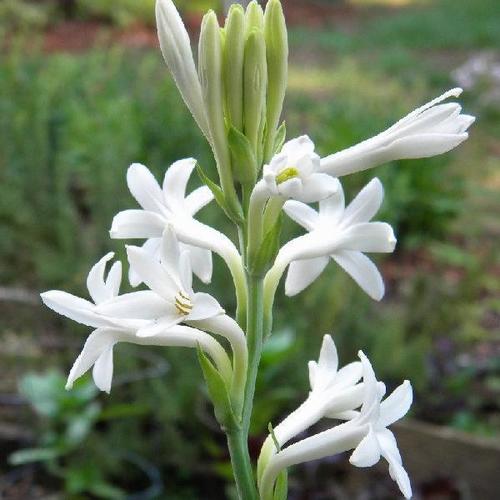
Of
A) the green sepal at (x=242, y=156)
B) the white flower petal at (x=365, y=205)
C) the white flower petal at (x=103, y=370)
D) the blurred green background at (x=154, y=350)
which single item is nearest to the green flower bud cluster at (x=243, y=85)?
the green sepal at (x=242, y=156)

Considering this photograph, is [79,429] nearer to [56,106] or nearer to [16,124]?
[16,124]

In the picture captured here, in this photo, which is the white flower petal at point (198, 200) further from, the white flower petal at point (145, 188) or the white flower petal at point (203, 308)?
the white flower petal at point (203, 308)

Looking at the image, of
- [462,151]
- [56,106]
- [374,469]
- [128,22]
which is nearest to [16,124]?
[56,106]

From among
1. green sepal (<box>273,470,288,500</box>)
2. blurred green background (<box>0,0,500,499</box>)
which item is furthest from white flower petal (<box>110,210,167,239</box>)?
blurred green background (<box>0,0,500,499</box>)

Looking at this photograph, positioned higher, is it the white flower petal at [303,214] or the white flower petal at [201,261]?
the white flower petal at [303,214]

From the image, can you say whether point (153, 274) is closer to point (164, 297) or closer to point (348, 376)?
point (164, 297)
